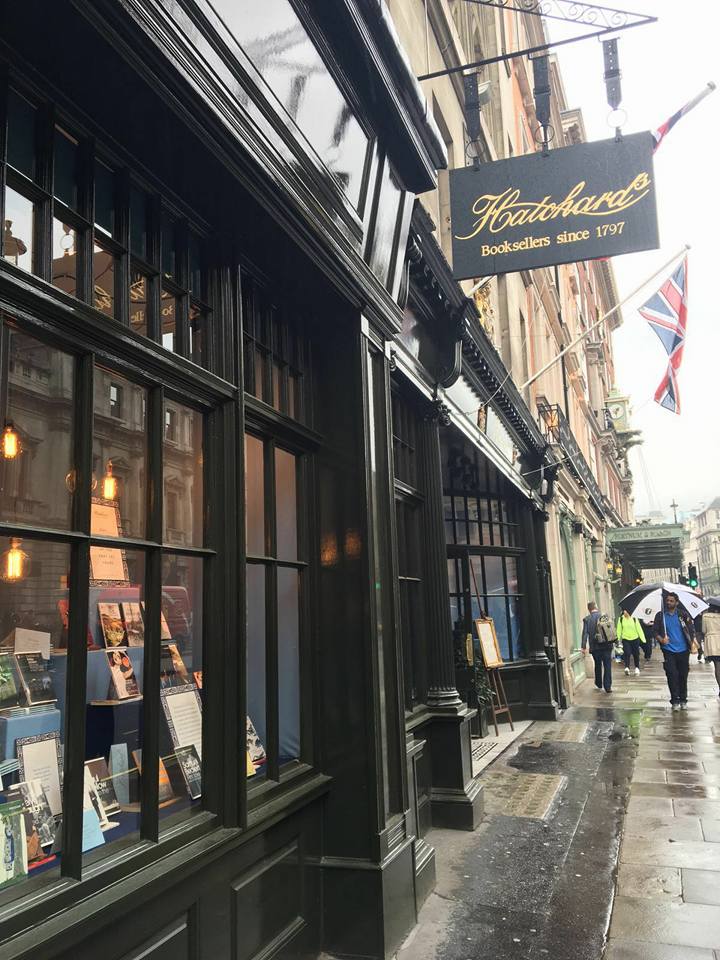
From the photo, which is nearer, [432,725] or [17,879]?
[17,879]

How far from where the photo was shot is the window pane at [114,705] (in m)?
3.06

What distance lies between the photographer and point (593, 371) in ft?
126

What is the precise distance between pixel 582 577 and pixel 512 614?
11708 millimetres

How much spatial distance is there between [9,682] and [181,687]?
980 millimetres

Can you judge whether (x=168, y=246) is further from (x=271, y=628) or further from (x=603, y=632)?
(x=603, y=632)

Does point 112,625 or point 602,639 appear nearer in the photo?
point 112,625

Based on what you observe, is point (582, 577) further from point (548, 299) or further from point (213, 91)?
point (213, 91)

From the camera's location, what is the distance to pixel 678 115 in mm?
8477

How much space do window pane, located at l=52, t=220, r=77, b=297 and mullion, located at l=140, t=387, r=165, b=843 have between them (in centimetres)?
67

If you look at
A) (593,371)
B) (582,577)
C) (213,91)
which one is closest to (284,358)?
(213,91)

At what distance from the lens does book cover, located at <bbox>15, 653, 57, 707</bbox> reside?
2840mm

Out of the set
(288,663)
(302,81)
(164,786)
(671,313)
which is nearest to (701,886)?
(288,663)

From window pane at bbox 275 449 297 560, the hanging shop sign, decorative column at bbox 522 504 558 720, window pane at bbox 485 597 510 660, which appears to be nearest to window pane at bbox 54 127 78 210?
window pane at bbox 275 449 297 560

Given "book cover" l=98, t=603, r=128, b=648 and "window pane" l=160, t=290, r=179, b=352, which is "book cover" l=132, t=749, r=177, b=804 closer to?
"book cover" l=98, t=603, r=128, b=648
